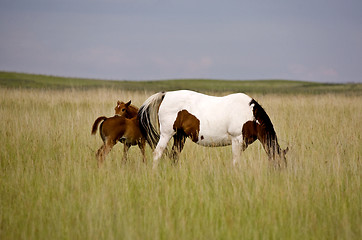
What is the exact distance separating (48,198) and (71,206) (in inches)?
20.5

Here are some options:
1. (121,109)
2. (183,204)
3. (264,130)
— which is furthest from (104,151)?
(264,130)

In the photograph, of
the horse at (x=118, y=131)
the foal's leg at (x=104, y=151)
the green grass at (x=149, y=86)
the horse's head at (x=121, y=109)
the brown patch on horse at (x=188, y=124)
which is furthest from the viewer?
the green grass at (x=149, y=86)

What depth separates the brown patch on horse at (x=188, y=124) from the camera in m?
7.18

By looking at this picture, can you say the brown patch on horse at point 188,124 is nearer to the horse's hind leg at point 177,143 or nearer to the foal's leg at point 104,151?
the horse's hind leg at point 177,143

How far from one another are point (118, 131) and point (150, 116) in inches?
26.4

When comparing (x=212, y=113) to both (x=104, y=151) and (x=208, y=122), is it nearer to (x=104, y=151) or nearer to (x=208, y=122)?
(x=208, y=122)

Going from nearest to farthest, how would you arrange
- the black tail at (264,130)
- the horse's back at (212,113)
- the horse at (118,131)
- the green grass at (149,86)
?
the black tail at (264,130) < the horse's back at (212,113) < the horse at (118,131) < the green grass at (149,86)

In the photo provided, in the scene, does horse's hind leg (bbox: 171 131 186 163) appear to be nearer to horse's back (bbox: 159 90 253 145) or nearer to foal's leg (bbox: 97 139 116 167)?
horse's back (bbox: 159 90 253 145)

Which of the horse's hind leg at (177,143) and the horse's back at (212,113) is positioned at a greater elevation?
the horse's back at (212,113)

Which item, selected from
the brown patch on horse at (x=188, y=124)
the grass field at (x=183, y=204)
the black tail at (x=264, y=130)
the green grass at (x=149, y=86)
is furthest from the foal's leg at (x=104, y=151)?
the green grass at (x=149, y=86)

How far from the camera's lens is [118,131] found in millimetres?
7555

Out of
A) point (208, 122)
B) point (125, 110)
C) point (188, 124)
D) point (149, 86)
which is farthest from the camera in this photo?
point (149, 86)

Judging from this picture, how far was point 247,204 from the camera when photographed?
5070mm

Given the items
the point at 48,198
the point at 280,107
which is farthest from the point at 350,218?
the point at 280,107
